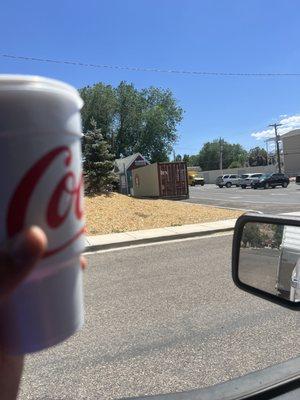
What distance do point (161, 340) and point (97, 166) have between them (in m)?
19.0

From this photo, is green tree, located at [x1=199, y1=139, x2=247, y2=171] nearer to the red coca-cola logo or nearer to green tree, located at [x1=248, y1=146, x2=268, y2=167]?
green tree, located at [x1=248, y1=146, x2=268, y2=167]

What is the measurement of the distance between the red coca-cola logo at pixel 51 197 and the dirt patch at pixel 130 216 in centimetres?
1317

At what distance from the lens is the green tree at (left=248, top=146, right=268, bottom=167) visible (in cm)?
13125

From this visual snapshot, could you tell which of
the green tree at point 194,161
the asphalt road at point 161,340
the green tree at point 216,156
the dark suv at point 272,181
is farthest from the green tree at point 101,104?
the green tree at point 194,161

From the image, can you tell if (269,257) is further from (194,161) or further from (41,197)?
(194,161)

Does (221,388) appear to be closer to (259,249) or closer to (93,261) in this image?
(259,249)

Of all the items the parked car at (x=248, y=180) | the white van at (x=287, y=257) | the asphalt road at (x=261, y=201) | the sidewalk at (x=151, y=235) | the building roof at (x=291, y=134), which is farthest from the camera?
the building roof at (x=291, y=134)

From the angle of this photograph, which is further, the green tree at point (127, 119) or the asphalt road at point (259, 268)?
the green tree at point (127, 119)

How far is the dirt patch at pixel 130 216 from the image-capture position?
1538 centimetres

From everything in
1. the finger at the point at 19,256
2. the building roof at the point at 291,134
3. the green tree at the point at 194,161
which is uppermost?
the building roof at the point at 291,134

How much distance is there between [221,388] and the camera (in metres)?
2.31

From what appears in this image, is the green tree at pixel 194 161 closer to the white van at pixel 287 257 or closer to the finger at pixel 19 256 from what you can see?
the white van at pixel 287 257

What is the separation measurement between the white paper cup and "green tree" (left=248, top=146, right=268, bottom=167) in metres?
132

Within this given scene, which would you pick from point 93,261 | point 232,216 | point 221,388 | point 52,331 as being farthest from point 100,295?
point 232,216
